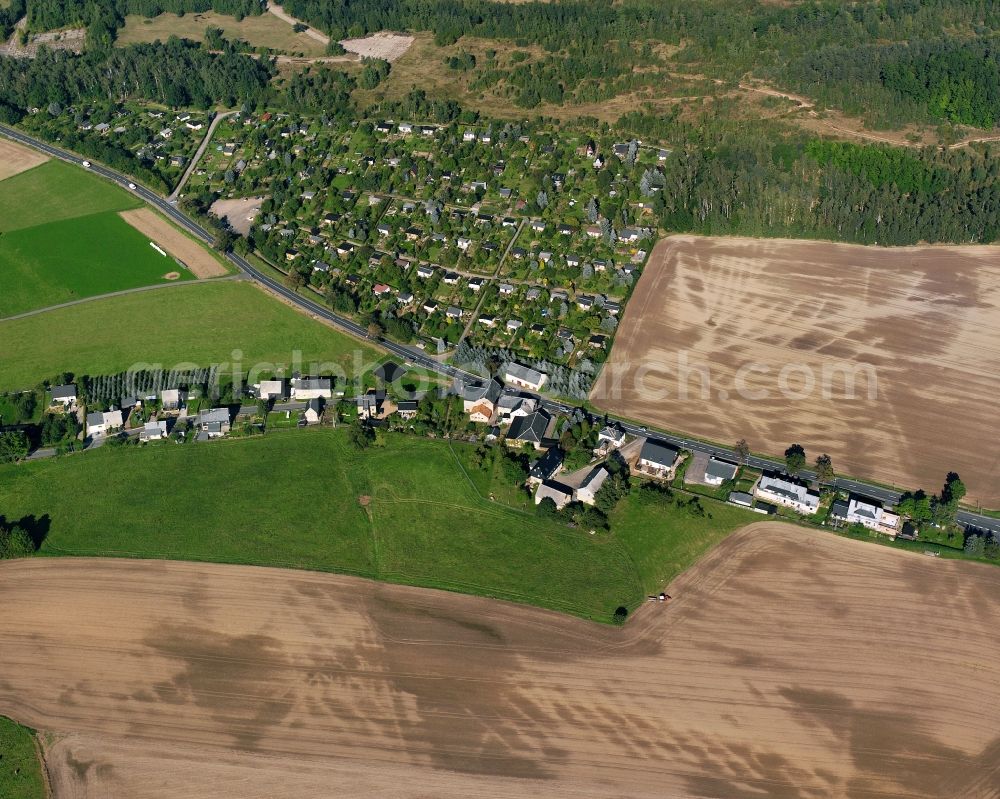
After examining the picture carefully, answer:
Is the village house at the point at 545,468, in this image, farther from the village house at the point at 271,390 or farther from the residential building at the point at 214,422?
the residential building at the point at 214,422

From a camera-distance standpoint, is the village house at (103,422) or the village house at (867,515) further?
the village house at (103,422)

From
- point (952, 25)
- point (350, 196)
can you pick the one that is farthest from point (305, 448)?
point (952, 25)

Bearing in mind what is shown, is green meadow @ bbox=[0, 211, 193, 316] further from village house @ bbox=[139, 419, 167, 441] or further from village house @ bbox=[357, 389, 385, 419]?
village house @ bbox=[357, 389, 385, 419]

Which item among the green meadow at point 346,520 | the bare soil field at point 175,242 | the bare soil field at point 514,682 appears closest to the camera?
the bare soil field at point 514,682

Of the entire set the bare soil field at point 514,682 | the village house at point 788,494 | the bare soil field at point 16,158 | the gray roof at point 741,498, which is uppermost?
the bare soil field at point 16,158

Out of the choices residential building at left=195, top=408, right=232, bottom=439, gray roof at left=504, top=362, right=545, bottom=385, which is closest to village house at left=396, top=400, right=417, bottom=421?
gray roof at left=504, top=362, right=545, bottom=385

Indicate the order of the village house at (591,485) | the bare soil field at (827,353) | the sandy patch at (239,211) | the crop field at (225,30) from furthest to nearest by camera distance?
the crop field at (225,30) < the sandy patch at (239,211) < the bare soil field at (827,353) < the village house at (591,485)

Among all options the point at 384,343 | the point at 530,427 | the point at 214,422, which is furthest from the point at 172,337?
the point at 530,427

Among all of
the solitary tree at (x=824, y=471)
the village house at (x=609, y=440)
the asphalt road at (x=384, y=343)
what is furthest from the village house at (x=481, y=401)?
the solitary tree at (x=824, y=471)
